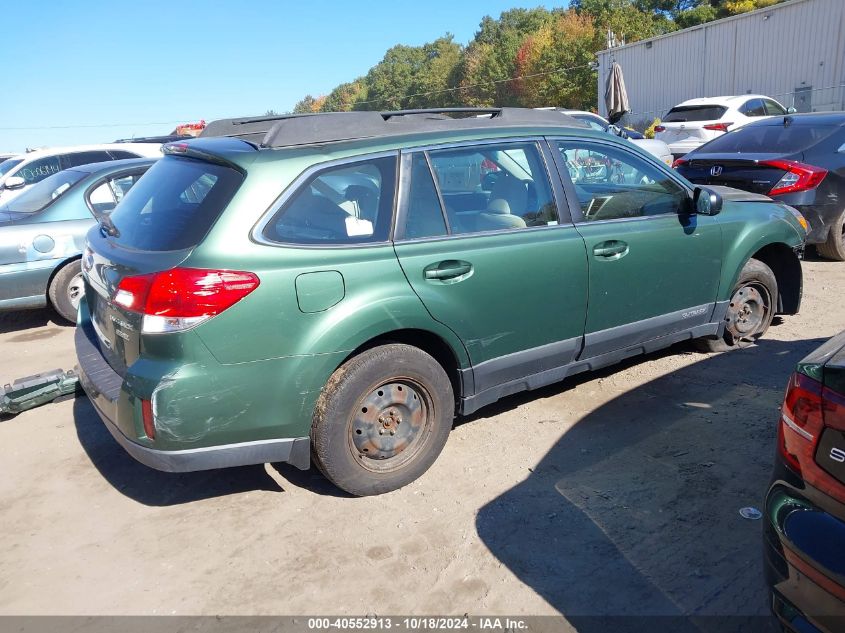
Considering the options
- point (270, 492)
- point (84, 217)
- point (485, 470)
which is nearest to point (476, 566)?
point (485, 470)

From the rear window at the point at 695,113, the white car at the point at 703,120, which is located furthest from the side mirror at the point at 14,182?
the rear window at the point at 695,113

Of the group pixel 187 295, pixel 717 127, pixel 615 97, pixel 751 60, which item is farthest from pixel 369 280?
pixel 751 60

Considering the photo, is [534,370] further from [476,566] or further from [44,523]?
[44,523]

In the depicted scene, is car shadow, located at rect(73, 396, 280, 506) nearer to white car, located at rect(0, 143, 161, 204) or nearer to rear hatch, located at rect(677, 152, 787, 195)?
rear hatch, located at rect(677, 152, 787, 195)

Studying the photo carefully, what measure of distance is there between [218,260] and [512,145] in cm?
187

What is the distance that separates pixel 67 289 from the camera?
22.5 ft

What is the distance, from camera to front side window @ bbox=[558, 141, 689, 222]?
4285mm

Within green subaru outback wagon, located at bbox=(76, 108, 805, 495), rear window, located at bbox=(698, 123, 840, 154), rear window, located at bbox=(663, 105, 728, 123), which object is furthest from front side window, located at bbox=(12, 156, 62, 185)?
rear window, located at bbox=(663, 105, 728, 123)

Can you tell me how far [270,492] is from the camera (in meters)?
3.74

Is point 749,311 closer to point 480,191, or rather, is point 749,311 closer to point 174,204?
point 480,191

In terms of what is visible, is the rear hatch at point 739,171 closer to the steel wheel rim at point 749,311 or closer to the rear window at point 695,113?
the steel wheel rim at point 749,311

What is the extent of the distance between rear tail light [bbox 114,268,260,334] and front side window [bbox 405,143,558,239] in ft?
3.11

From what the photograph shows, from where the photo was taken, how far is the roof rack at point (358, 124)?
3480 mm

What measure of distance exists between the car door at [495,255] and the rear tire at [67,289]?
178 inches
